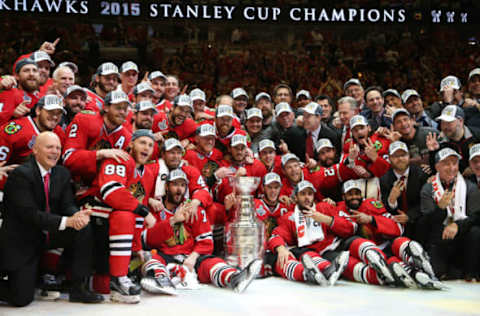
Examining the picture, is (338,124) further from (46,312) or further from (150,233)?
(46,312)

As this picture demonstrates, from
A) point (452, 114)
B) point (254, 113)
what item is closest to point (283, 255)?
point (254, 113)

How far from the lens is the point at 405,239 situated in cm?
507

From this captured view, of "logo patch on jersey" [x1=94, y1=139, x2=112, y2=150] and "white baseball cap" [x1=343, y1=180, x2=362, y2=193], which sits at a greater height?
"logo patch on jersey" [x1=94, y1=139, x2=112, y2=150]

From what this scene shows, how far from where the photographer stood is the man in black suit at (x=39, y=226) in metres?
4.05

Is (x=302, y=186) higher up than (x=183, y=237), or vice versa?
(x=302, y=186)

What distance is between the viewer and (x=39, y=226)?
13.3ft

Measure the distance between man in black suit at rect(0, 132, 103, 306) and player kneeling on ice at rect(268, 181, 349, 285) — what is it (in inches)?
64.9

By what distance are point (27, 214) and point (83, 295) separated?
2.33ft

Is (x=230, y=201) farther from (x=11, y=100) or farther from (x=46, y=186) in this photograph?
(x=11, y=100)

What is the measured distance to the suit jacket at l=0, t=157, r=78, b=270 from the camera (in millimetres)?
4039

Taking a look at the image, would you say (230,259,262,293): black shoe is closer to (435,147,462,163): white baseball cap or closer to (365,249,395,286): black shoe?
(365,249,395,286): black shoe

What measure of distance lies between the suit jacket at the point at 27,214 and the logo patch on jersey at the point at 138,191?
0.65 m

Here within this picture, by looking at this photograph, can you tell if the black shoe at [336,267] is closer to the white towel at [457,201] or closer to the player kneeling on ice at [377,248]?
the player kneeling on ice at [377,248]

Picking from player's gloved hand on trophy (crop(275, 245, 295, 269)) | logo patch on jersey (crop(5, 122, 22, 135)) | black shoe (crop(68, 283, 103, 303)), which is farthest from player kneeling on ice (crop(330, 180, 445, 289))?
logo patch on jersey (crop(5, 122, 22, 135))
